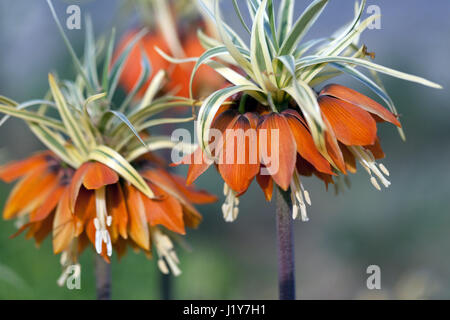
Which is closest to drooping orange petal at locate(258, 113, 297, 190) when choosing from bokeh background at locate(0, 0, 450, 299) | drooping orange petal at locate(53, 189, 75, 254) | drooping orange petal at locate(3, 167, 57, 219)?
drooping orange petal at locate(53, 189, 75, 254)

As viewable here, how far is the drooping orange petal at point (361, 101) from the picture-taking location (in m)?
0.93

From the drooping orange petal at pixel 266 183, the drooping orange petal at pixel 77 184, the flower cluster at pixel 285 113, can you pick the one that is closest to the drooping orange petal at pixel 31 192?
the drooping orange petal at pixel 77 184

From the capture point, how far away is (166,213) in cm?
113

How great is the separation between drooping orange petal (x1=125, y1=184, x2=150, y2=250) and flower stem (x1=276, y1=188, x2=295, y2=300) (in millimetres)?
265

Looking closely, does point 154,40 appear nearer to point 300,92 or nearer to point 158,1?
point 158,1

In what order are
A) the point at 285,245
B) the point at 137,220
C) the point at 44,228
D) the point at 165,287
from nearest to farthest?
the point at 285,245, the point at 137,220, the point at 44,228, the point at 165,287

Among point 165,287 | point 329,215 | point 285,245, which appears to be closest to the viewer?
point 285,245

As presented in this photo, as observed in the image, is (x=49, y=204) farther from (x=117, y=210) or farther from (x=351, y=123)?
(x=351, y=123)

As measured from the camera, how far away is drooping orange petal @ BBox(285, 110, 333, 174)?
0.89 metres

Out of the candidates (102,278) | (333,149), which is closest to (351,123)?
(333,149)

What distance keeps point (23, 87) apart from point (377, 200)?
6.08 ft

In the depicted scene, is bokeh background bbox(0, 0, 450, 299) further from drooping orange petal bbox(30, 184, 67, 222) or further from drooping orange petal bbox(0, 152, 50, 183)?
drooping orange petal bbox(30, 184, 67, 222)

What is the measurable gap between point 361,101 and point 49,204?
65cm

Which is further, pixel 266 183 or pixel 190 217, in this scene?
pixel 190 217
